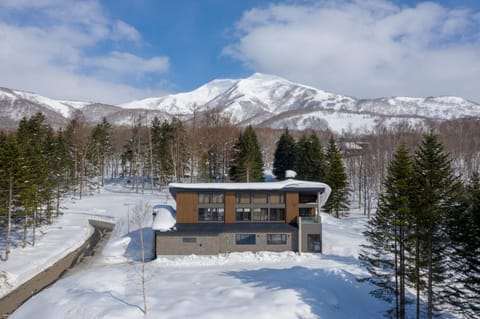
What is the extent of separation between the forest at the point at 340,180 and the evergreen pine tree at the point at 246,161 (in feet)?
0.70

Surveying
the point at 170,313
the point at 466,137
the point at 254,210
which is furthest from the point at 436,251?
the point at 466,137

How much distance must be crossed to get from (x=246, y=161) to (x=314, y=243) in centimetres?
2408

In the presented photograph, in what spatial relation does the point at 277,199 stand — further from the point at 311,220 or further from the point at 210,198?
the point at 210,198

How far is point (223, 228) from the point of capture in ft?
96.8

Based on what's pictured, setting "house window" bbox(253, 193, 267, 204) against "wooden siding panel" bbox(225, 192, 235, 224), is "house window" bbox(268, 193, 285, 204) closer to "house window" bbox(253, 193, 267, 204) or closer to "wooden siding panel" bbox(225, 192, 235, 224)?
"house window" bbox(253, 193, 267, 204)

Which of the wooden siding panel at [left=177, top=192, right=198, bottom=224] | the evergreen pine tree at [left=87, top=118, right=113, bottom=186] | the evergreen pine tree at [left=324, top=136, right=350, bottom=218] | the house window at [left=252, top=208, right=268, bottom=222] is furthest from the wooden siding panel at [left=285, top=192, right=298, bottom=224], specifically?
the evergreen pine tree at [left=87, top=118, right=113, bottom=186]

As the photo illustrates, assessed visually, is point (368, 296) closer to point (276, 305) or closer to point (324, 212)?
point (276, 305)

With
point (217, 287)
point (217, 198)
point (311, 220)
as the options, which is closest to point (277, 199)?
point (311, 220)

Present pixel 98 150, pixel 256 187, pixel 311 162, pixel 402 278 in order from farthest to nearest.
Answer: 1. pixel 98 150
2. pixel 311 162
3. pixel 256 187
4. pixel 402 278

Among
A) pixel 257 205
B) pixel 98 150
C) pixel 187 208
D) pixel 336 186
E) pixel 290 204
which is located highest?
pixel 98 150

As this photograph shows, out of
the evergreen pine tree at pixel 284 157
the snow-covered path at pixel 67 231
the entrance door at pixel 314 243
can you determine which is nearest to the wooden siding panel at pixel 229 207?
the entrance door at pixel 314 243

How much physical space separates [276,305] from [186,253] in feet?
39.0

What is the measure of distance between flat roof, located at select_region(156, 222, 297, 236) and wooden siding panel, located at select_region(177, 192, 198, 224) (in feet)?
2.09

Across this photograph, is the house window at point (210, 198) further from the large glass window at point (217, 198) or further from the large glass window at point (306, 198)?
the large glass window at point (306, 198)
